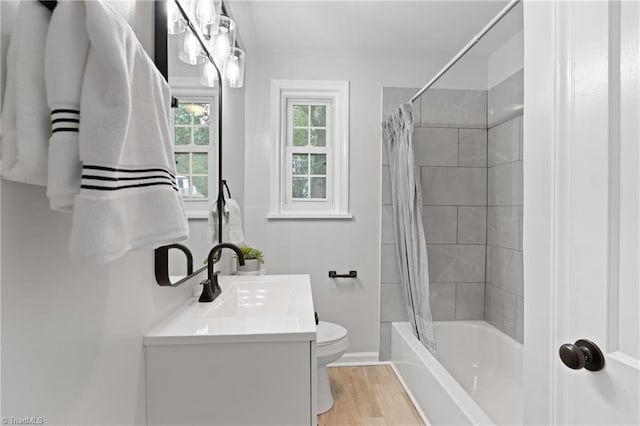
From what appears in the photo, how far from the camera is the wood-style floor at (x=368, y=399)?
1.93 m

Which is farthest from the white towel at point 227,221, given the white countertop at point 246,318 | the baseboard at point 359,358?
the baseboard at point 359,358

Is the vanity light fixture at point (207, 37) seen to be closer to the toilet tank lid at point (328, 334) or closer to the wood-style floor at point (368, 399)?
the toilet tank lid at point (328, 334)

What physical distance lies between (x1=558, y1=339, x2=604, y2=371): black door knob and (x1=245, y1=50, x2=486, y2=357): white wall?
6.25 ft

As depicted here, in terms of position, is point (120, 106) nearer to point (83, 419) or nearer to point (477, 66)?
point (83, 419)

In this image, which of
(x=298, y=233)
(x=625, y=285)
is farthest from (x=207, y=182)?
(x=625, y=285)

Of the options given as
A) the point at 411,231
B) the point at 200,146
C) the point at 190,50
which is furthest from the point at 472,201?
the point at 190,50

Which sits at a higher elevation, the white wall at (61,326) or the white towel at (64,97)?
the white towel at (64,97)

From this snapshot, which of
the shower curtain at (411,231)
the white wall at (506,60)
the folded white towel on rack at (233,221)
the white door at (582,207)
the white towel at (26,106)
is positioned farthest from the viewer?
the shower curtain at (411,231)

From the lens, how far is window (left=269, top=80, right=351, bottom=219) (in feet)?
8.59

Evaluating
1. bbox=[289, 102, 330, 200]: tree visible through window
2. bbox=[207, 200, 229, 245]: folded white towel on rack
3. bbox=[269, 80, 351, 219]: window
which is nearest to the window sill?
bbox=[269, 80, 351, 219]: window

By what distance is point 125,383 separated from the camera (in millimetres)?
824

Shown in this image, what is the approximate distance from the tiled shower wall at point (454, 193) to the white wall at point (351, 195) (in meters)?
0.39

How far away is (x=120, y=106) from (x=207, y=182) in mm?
1070

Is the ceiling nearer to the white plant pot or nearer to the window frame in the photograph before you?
the window frame
